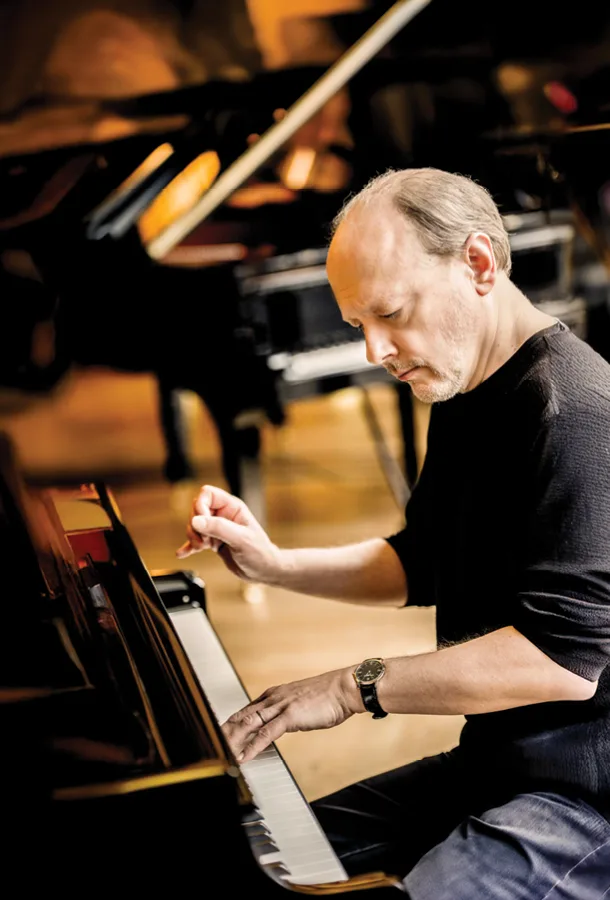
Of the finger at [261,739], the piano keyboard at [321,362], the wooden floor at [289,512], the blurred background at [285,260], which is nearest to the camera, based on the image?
the finger at [261,739]

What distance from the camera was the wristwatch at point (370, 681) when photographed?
1315 millimetres

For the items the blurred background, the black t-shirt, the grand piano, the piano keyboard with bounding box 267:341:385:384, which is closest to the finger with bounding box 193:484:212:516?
the grand piano

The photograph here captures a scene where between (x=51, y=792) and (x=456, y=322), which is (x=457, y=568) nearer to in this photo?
(x=456, y=322)

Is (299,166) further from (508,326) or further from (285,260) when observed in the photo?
(508,326)

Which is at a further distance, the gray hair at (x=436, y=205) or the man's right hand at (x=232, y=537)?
the man's right hand at (x=232, y=537)

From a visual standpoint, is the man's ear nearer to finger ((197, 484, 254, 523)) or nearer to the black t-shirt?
the black t-shirt

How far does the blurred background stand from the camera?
146 inches

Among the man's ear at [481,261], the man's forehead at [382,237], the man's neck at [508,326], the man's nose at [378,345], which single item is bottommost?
A: the man's neck at [508,326]

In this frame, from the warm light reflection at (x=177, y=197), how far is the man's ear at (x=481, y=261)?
298 centimetres

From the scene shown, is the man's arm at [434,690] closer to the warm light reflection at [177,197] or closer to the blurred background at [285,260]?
the blurred background at [285,260]

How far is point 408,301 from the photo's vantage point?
54.0 inches

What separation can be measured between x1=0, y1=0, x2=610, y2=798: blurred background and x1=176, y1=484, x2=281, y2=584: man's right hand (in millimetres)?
1142

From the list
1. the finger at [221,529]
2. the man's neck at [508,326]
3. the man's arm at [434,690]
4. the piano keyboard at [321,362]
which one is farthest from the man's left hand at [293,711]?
the piano keyboard at [321,362]

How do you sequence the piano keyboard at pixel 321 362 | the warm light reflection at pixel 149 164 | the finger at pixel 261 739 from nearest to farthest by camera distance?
the finger at pixel 261 739
the piano keyboard at pixel 321 362
the warm light reflection at pixel 149 164
